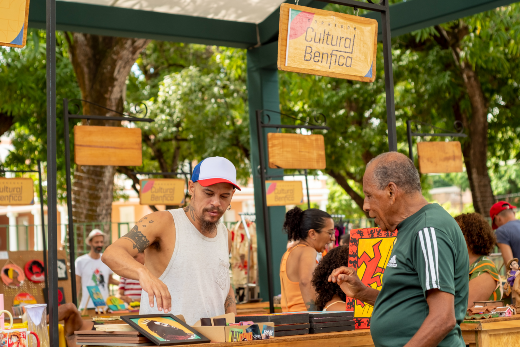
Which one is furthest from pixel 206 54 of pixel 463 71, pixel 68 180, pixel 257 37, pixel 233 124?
pixel 68 180

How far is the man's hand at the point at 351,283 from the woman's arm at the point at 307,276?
5.17 feet

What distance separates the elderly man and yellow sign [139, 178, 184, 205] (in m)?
6.05

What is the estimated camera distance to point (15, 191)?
690cm

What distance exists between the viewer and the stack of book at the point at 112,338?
8.84 feet

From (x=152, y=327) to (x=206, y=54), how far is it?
1471 cm

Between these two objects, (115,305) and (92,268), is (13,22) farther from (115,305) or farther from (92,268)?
(92,268)

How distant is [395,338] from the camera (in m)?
2.34

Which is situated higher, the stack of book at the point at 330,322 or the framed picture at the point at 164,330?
the framed picture at the point at 164,330

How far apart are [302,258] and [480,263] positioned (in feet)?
4.23

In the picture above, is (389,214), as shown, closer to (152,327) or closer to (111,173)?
(152,327)

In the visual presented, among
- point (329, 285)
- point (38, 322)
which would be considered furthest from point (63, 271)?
point (38, 322)

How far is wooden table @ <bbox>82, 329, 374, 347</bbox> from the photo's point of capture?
2.93 metres

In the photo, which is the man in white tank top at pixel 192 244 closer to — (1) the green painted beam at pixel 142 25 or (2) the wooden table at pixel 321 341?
(2) the wooden table at pixel 321 341

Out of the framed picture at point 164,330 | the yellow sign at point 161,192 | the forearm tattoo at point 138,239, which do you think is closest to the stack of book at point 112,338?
the framed picture at point 164,330
